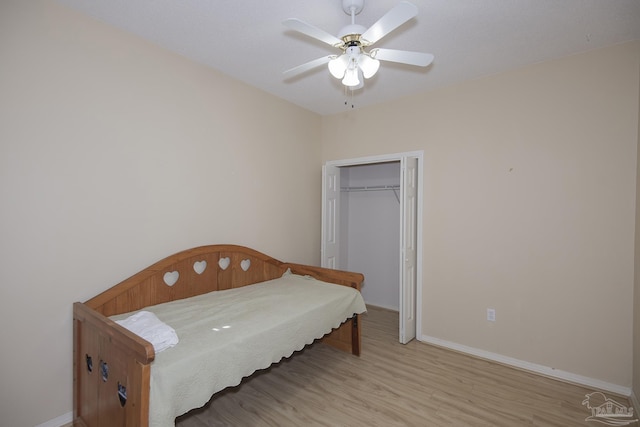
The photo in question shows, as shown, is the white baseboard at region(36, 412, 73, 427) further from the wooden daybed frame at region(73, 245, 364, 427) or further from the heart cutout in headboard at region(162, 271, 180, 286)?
the heart cutout in headboard at region(162, 271, 180, 286)

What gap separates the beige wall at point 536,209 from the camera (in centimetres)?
223

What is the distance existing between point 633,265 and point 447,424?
179 cm

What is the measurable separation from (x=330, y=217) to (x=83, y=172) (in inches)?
100

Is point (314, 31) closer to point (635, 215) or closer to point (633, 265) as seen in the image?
point (635, 215)

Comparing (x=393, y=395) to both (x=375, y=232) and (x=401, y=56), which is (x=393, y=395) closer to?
(x=401, y=56)

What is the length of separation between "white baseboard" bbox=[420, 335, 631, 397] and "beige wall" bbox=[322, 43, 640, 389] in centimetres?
4

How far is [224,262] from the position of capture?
2.75 m

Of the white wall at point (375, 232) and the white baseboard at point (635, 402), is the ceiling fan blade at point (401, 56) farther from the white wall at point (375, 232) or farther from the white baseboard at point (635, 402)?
the white baseboard at point (635, 402)

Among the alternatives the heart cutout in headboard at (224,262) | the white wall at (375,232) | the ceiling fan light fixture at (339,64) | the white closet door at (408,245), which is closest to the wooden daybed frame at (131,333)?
the heart cutout in headboard at (224,262)

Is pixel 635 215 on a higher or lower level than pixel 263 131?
lower

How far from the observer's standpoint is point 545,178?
8.16 ft

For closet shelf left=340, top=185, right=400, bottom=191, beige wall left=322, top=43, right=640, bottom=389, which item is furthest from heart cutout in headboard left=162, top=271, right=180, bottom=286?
closet shelf left=340, top=185, right=400, bottom=191

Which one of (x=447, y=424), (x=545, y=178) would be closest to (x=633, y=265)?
(x=545, y=178)

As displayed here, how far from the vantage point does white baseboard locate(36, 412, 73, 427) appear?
1796mm
